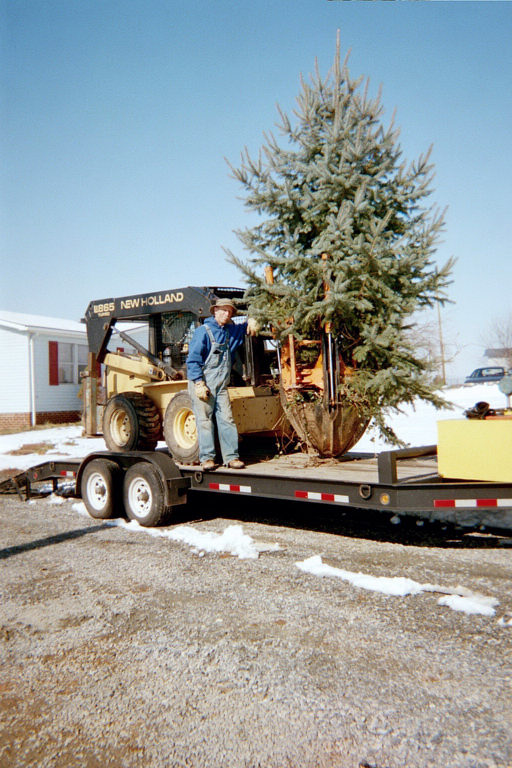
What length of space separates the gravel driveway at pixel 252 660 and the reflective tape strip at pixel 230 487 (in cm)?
61

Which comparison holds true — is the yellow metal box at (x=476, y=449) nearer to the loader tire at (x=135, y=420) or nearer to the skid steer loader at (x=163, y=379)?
the skid steer loader at (x=163, y=379)

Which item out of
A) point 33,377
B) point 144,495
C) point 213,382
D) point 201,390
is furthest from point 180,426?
point 33,377

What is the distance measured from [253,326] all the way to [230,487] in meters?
1.82

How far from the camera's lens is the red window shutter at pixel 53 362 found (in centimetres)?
2142

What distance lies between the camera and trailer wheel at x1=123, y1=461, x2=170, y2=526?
265 inches

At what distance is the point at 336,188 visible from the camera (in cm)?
641

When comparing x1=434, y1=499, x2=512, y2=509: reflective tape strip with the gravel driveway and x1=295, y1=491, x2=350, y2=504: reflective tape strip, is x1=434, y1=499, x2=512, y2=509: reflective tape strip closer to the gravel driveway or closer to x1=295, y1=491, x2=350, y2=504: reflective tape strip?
the gravel driveway

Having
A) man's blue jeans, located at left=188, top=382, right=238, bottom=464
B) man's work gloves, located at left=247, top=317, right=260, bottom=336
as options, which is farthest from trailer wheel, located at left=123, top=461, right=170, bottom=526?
man's work gloves, located at left=247, top=317, right=260, bottom=336

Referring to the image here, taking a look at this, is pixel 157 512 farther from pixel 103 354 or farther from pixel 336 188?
pixel 336 188

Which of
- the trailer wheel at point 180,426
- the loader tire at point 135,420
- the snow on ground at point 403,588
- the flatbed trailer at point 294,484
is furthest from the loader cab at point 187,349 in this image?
the snow on ground at point 403,588

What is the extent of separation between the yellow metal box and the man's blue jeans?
2424mm

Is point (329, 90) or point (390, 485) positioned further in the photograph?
point (329, 90)

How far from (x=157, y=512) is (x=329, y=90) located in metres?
5.08

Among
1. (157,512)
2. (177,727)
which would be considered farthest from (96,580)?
(177,727)
